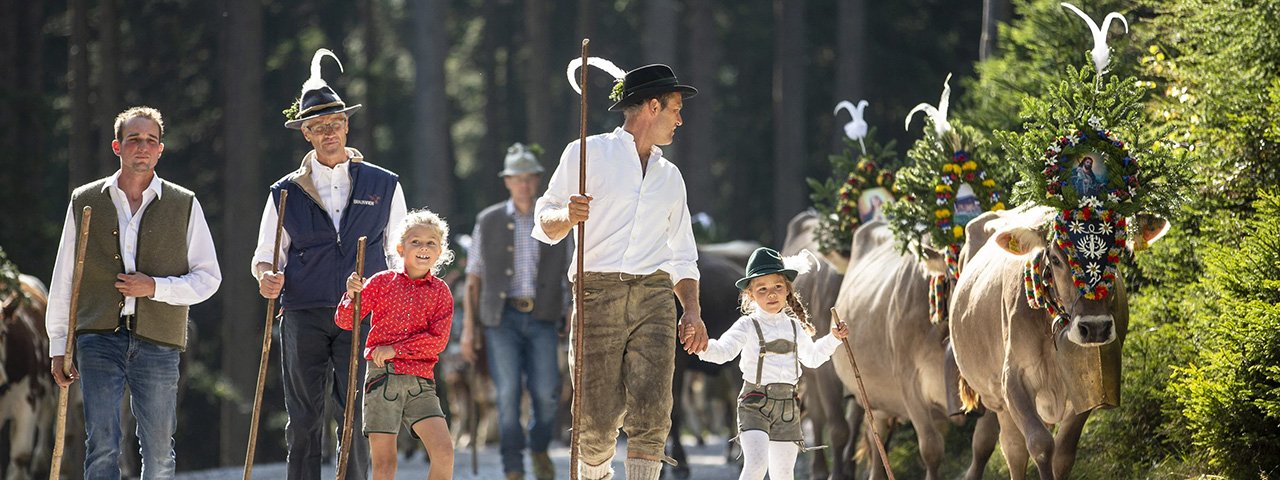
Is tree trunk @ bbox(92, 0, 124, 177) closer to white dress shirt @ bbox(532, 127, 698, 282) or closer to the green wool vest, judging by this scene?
the green wool vest

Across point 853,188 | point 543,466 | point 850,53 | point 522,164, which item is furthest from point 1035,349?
point 850,53

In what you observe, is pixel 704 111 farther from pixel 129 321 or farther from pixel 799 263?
pixel 129 321

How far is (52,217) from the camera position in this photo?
32.1 meters

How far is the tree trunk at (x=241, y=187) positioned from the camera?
28969mm

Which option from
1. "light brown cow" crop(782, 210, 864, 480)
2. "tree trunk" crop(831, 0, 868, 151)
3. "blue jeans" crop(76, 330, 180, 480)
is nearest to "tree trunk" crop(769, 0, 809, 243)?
"tree trunk" crop(831, 0, 868, 151)

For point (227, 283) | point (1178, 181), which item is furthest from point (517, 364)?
point (227, 283)

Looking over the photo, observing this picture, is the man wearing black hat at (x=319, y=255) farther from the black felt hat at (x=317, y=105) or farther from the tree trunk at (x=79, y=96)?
the tree trunk at (x=79, y=96)

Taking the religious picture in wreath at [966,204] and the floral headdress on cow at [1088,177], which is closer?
the floral headdress on cow at [1088,177]

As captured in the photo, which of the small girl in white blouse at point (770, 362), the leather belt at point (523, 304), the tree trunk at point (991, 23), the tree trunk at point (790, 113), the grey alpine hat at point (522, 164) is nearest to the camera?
the small girl in white blouse at point (770, 362)

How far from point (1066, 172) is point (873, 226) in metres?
4.48

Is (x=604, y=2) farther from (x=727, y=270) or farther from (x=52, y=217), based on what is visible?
(x=727, y=270)

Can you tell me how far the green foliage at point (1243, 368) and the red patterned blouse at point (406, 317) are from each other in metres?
3.95

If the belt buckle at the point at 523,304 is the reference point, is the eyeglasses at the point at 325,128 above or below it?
above

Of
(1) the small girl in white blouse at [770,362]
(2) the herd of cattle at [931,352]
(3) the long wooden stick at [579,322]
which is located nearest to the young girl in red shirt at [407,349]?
(3) the long wooden stick at [579,322]
